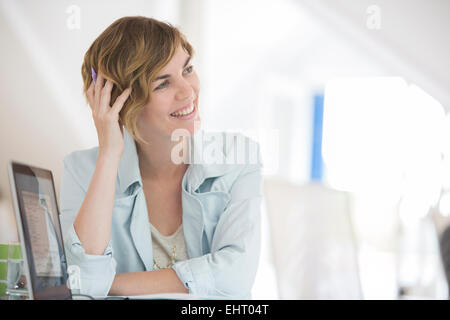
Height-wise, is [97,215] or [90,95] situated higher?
[90,95]

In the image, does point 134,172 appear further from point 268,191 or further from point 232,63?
point 232,63

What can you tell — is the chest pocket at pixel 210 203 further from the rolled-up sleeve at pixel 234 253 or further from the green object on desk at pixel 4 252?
the green object on desk at pixel 4 252

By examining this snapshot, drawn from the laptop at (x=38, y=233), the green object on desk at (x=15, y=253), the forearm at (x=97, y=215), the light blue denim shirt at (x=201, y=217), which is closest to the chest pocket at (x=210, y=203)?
the light blue denim shirt at (x=201, y=217)

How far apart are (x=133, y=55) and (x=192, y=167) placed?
1.06 ft

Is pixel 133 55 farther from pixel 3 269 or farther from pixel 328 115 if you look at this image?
pixel 328 115

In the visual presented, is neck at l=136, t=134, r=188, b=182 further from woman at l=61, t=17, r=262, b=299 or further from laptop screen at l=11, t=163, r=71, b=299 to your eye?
laptop screen at l=11, t=163, r=71, b=299

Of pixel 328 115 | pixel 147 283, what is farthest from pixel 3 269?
pixel 328 115

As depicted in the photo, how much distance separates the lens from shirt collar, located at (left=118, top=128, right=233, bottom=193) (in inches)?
48.1

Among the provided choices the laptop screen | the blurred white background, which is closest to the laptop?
the laptop screen

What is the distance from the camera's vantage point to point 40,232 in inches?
31.9

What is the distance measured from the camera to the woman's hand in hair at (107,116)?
1096 millimetres

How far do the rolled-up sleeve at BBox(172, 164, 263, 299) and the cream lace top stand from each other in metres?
0.09

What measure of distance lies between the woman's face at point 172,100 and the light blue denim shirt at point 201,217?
0.09 m
